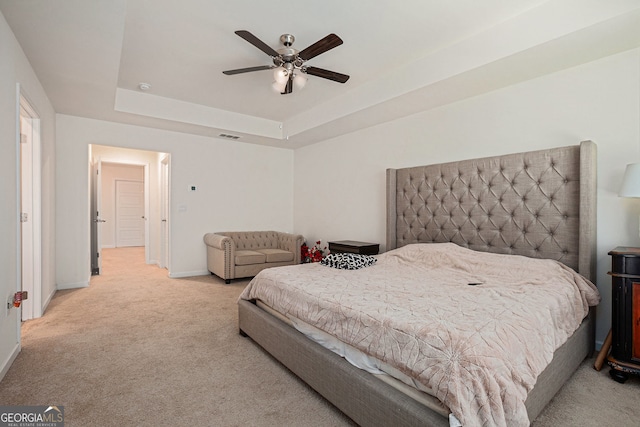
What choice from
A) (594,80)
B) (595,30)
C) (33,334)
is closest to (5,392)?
(33,334)

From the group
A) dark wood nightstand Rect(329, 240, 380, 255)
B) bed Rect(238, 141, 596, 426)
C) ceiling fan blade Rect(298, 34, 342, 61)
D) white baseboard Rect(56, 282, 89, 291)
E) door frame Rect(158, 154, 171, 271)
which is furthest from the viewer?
door frame Rect(158, 154, 171, 271)

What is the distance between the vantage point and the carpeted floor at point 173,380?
1769mm

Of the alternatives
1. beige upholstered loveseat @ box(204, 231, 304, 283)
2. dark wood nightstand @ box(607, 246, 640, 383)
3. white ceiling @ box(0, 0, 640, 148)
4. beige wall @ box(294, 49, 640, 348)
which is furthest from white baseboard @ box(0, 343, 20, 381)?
dark wood nightstand @ box(607, 246, 640, 383)

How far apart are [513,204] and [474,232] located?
444mm

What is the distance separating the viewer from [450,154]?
3.57 m

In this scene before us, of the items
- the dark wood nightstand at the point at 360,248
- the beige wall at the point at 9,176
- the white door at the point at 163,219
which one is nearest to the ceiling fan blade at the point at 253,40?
the beige wall at the point at 9,176

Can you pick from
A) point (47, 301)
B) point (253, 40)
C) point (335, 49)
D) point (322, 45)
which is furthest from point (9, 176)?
point (335, 49)

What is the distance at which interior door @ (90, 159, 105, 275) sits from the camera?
554 centimetres

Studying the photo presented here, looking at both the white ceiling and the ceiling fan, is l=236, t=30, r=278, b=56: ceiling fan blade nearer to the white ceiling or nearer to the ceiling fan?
the ceiling fan

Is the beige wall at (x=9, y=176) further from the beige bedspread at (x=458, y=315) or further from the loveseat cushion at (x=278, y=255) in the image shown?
the loveseat cushion at (x=278, y=255)

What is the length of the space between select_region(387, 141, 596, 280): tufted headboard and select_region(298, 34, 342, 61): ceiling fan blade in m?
1.77

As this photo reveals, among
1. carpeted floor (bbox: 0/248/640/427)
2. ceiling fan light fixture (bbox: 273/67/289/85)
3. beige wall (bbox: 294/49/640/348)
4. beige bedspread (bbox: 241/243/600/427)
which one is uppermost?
ceiling fan light fixture (bbox: 273/67/289/85)

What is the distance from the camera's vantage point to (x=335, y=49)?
9.77ft

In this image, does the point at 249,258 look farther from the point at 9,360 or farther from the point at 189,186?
the point at 9,360
